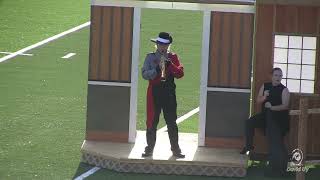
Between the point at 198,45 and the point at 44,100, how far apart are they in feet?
22.9

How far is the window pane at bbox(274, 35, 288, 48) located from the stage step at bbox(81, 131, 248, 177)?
183 centimetres

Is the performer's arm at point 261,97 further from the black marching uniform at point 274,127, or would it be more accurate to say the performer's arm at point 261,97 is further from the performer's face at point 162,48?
the performer's face at point 162,48

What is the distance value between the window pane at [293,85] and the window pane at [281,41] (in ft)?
1.97

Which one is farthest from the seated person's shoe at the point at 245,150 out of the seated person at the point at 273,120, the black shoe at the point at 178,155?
the black shoe at the point at 178,155

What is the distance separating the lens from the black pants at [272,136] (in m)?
14.8

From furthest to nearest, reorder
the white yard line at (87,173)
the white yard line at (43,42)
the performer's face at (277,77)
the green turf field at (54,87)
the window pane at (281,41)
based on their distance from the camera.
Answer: the white yard line at (43,42)
the window pane at (281,41)
the green turf field at (54,87)
the performer's face at (277,77)
the white yard line at (87,173)

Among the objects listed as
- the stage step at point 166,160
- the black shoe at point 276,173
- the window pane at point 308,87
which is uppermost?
the window pane at point 308,87

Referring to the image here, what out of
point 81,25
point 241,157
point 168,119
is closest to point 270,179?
point 241,157

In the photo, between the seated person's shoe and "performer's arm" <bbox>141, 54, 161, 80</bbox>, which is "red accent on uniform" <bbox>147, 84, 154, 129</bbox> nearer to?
"performer's arm" <bbox>141, 54, 161, 80</bbox>

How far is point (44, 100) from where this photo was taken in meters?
19.2

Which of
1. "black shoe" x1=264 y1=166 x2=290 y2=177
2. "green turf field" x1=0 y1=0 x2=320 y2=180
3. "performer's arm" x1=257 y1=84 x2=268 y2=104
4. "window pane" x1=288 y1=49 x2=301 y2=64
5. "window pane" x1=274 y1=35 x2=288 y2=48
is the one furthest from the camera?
"window pane" x1=288 y1=49 x2=301 y2=64

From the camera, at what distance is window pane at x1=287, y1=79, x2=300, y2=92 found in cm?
1554

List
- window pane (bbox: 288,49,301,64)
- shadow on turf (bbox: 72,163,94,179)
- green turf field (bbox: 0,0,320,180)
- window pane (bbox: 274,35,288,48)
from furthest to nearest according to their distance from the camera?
window pane (bbox: 288,49,301,64) → window pane (bbox: 274,35,288,48) → green turf field (bbox: 0,0,320,180) → shadow on turf (bbox: 72,163,94,179)

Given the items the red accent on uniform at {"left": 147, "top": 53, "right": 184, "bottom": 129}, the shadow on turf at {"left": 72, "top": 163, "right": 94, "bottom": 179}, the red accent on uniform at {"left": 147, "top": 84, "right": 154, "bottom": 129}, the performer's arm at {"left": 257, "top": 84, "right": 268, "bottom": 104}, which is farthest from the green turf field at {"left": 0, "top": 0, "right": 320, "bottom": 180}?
the performer's arm at {"left": 257, "top": 84, "right": 268, "bottom": 104}
